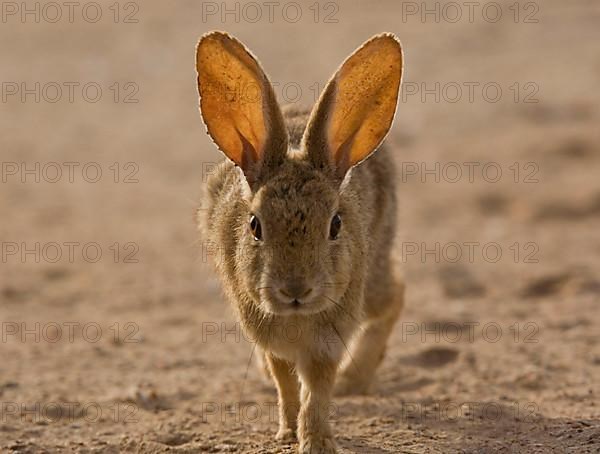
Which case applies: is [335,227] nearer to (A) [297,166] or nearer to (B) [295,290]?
(A) [297,166]

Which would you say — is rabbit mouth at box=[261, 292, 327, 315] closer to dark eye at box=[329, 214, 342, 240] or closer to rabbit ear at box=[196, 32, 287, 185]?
dark eye at box=[329, 214, 342, 240]

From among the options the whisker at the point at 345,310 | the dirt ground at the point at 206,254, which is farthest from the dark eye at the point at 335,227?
the dirt ground at the point at 206,254

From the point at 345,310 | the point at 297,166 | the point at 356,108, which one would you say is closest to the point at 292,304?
the point at 345,310

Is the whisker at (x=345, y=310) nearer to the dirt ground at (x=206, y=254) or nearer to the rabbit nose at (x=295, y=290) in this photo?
the rabbit nose at (x=295, y=290)

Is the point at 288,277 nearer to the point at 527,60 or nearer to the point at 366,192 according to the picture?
the point at 366,192

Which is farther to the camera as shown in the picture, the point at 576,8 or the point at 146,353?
the point at 576,8

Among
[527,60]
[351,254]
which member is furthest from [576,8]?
[351,254]
